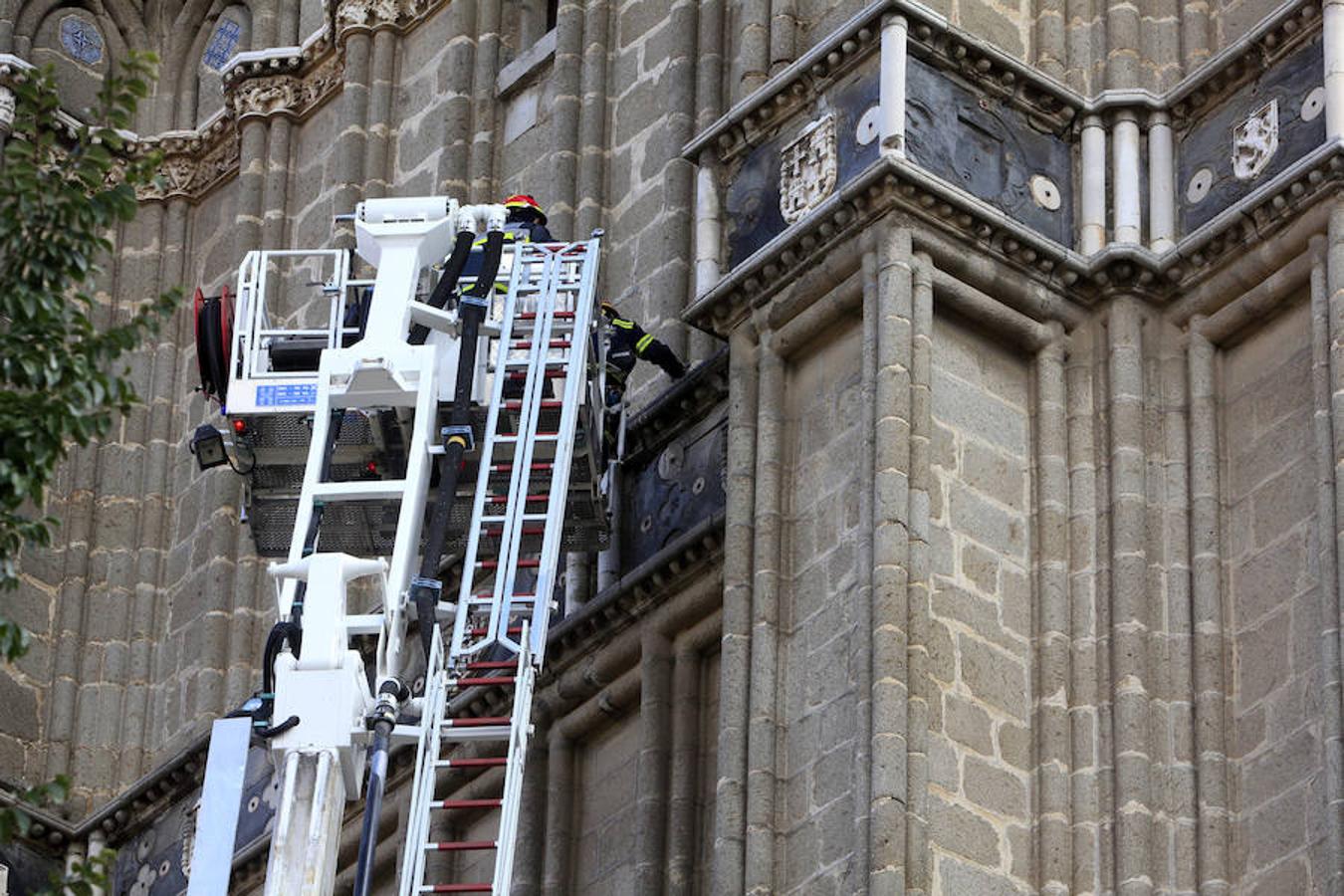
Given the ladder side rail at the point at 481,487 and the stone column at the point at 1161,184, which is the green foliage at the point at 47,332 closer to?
the ladder side rail at the point at 481,487

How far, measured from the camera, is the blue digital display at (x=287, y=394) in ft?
84.1

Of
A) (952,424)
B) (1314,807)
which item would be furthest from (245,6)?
(1314,807)

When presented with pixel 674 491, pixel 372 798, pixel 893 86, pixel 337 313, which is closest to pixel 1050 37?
pixel 893 86

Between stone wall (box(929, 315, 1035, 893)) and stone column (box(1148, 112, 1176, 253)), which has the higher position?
stone column (box(1148, 112, 1176, 253))

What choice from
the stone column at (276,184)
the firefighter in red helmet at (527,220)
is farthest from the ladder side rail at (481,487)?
the stone column at (276,184)

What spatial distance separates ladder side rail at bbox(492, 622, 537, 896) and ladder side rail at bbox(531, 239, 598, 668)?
0.19 meters

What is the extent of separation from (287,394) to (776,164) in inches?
113

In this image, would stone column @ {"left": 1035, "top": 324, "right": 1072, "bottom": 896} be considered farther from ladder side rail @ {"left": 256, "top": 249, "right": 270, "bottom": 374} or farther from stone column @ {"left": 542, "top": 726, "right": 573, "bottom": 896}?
ladder side rail @ {"left": 256, "top": 249, "right": 270, "bottom": 374}

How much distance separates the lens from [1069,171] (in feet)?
82.6

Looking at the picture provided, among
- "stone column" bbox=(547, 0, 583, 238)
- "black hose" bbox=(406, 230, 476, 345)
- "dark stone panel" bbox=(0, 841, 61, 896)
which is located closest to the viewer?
"black hose" bbox=(406, 230, 476, 345)

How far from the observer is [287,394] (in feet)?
84.4

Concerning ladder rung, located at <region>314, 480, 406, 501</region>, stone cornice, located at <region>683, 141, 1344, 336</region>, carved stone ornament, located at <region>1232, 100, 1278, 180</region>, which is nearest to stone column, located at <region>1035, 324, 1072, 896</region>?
stone cornice, located at <region>683, 141, 1344, 336</region>

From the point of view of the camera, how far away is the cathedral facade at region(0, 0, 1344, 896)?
2278 centimetres

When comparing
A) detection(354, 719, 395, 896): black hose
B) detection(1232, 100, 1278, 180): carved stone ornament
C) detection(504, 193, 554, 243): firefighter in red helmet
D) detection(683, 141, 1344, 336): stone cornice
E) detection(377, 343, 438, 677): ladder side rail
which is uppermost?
detection(504, 193, 554, 243): firefighter in red helmet
